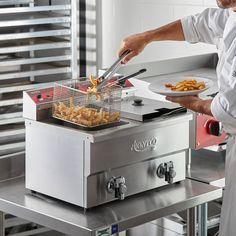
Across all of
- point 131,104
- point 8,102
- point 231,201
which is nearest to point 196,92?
point 131,104

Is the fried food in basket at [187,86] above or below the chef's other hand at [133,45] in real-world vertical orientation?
below

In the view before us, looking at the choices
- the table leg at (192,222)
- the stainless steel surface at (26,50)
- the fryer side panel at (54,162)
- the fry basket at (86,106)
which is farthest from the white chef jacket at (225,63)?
the stainless steel surface at (26,50)

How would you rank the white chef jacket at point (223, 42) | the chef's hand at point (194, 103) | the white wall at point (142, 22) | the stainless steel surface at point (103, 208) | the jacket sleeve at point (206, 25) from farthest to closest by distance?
the white wall at point (142, 22) < the jacket sleeve at point (206, 25) < the chef's hand at point (194, 103) < the white chef jacket at point (223, 42) < the stainless steel surface at point (103, 208)

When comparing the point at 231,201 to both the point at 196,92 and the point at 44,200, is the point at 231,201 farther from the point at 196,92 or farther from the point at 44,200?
the point at 44,200

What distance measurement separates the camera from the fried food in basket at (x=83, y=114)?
2588 mm

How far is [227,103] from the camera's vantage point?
2.65m

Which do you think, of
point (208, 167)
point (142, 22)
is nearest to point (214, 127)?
point (208, 167)

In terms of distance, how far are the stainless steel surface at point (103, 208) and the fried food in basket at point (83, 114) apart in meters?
0.29

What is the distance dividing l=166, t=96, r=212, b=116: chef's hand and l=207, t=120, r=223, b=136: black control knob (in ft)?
1.05

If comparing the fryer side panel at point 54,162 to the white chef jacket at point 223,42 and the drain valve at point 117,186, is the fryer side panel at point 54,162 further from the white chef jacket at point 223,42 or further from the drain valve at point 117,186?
the white chef jacket at point 223,42

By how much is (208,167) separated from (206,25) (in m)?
0.59

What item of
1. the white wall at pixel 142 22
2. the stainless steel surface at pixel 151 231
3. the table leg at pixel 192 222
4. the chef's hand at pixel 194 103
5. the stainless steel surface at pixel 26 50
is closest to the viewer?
the chef's hand at pixel 194 103

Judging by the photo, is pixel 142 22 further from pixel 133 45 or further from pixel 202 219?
pixel 202 219

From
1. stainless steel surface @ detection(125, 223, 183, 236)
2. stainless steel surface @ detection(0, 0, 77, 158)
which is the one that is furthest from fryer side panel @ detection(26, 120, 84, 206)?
stainless steel surface @ detection(0, 0, 77, 158)
